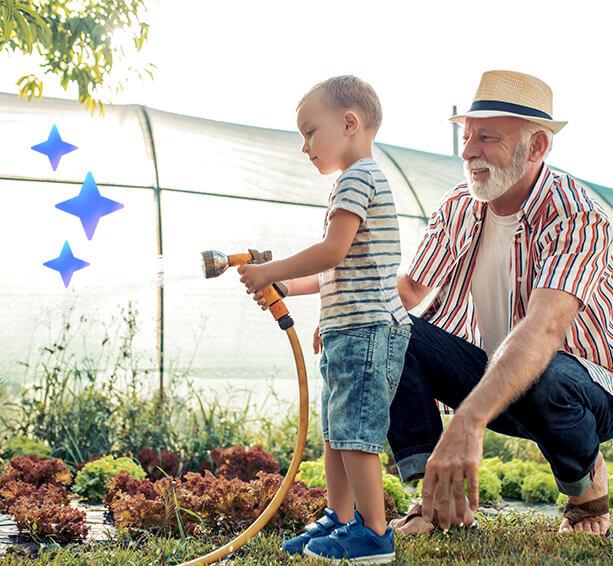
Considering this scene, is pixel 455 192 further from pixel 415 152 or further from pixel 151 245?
pixel 415 152

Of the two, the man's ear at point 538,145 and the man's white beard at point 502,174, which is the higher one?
the man's ear at point 538,145

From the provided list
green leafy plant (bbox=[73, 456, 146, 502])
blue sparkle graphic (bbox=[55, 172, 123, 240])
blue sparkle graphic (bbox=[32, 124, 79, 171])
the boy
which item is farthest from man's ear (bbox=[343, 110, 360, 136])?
blue sparkle graphic (bbox=[32, 124, 79, 171])

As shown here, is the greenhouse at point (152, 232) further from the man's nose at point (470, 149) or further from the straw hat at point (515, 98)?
the straw hat at point (515, 98)

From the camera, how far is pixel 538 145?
2857 mm

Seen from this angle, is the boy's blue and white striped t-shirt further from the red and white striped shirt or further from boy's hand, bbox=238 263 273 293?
the red and white striped shirt

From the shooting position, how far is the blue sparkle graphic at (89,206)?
18.0ft

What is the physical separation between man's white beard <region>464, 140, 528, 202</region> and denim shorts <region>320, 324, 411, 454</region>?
0.82 meters

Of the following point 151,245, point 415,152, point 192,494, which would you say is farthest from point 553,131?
point 415,152

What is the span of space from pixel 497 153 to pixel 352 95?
0.70 metres

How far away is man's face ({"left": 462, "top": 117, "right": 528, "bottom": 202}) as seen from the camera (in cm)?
279

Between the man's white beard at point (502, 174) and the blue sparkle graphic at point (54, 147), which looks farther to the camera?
the blue sparkle graphic at point (54, 147)

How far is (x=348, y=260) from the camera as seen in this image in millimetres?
2400

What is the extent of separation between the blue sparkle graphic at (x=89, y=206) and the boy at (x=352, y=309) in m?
3.45

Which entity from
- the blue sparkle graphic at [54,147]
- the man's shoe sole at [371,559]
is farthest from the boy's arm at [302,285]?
the blue sparkle graphic at [54,147]
